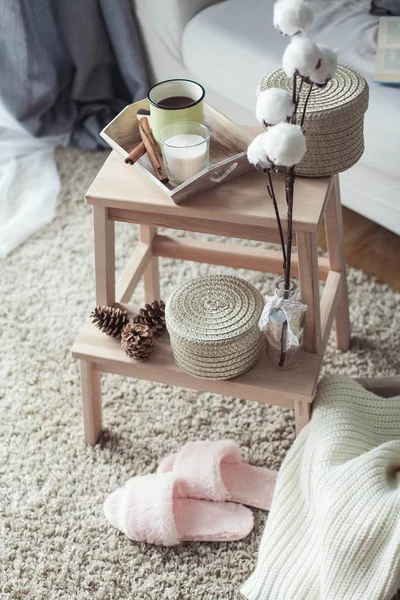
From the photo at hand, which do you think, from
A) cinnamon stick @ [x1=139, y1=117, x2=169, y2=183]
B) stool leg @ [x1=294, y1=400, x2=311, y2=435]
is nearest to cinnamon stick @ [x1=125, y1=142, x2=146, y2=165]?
cinnamon stick @ [x1=139, y1=117, x2=169, y2=183]

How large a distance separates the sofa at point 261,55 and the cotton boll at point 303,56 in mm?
705

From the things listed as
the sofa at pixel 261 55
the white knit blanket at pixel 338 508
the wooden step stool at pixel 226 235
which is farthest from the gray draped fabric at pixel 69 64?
the white knit blanket at pixel 338 508

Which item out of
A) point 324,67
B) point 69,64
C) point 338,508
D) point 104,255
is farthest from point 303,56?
point 69,64

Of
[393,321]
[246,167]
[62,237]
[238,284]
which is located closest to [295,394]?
[238,284]

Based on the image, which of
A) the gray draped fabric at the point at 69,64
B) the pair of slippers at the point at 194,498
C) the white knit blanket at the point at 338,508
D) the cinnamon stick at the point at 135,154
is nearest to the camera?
the white knit blanket at the point at 338,508

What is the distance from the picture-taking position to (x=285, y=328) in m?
1.23

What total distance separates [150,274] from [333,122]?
2.07ft

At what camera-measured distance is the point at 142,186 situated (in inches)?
47.9

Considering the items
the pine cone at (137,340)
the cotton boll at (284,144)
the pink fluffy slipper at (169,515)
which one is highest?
the cotton boll at (284,144)

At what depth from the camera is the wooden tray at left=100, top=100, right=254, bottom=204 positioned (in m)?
1.17

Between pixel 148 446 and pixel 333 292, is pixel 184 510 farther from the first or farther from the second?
pixel 333 292

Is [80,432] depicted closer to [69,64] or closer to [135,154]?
[135,154]

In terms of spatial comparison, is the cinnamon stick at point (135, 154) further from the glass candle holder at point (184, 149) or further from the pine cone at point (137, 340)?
the pine cone at point (137, 340)

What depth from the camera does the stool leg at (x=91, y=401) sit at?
4.55 feet
